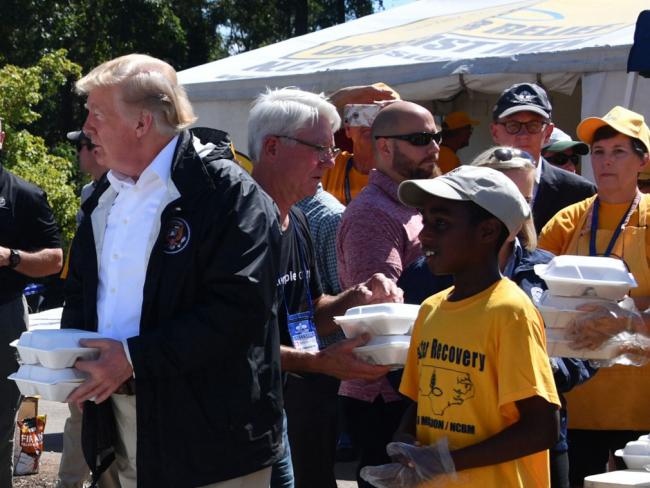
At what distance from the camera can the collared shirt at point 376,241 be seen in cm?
423

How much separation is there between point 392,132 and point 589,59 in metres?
4.70

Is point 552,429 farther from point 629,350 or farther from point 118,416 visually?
point 118,416

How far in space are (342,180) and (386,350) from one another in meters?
3.10

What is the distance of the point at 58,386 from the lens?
313 centimetres

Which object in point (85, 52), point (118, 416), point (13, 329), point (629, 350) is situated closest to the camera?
point (118, 416)

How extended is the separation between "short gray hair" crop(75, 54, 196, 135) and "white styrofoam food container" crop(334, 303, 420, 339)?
849 mm

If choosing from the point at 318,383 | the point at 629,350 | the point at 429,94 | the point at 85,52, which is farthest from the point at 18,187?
the point at 85,52

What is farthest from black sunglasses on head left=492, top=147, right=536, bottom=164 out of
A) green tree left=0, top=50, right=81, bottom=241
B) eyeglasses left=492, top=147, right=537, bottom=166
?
green tree left=0, top=50, right=81, bottom=241

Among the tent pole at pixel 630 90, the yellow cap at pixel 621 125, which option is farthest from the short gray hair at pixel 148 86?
the tent pole at pixel 630 90

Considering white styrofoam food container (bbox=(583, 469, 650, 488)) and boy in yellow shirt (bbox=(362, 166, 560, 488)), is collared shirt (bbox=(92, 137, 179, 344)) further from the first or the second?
white styrofoam food container (bbox=(583, 469, 650, 488))

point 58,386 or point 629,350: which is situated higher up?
point 58,386

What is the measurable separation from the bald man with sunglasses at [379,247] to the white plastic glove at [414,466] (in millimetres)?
1159

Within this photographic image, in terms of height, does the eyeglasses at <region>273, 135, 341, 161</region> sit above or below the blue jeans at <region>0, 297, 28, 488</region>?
above

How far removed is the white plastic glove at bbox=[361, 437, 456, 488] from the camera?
2.95 metres
